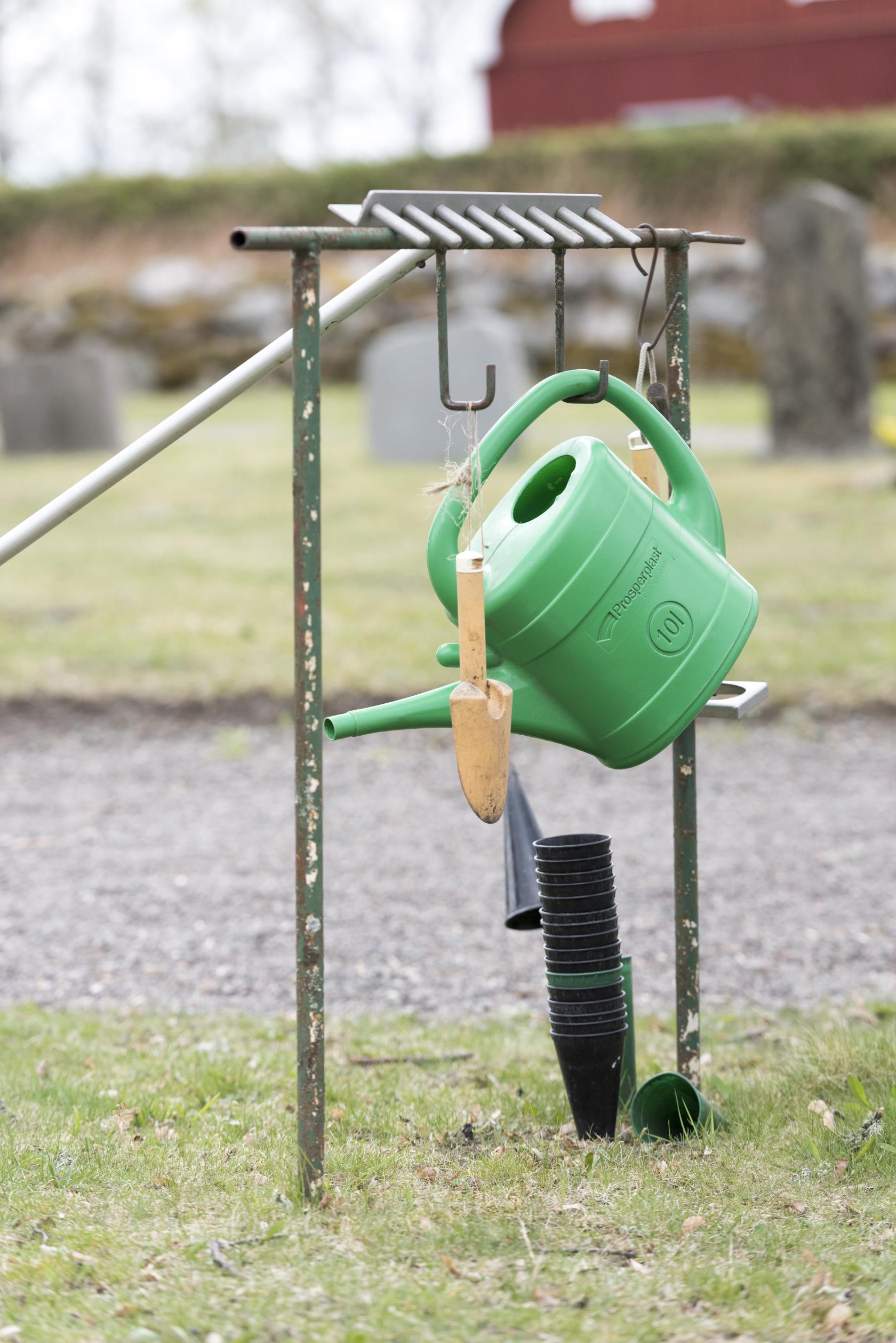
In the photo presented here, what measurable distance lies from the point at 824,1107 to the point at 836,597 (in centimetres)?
488

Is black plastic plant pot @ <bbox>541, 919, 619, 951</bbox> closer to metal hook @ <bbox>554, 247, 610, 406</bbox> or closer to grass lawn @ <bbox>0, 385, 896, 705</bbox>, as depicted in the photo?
metal hook @ <bbox>554, 247, 610, 406</bbox>

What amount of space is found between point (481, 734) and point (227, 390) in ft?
2.06

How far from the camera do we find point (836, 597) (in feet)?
23.3

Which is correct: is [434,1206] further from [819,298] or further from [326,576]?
[819,298]

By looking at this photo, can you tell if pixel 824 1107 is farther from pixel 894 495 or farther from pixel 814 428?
pixel 814 428

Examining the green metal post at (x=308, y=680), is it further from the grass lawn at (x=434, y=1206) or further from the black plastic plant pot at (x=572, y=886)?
the black plastic plant pot at (x=572, y=886)

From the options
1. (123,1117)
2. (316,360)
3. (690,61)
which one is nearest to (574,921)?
(123,1117)

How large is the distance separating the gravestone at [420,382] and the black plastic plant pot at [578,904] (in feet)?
29.9

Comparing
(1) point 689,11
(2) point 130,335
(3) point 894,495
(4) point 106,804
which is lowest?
(4) point 106,804

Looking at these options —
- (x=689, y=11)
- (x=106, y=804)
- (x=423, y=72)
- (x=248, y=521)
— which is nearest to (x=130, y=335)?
(x=248, y=521)

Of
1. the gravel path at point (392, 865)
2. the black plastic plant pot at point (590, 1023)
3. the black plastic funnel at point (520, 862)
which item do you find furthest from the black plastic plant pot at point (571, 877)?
the gravel path at point (392, 865)

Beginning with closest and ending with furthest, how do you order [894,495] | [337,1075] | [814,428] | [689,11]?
[337,1075]
[894,495]
[814,428]
[689,11]

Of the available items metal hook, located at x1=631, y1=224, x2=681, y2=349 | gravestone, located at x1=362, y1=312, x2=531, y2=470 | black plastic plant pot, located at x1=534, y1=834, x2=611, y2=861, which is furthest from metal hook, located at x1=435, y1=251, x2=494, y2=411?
gravestone, located at x1=362, y1=312, x2=531, y2=470

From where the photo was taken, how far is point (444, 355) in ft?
6.73
